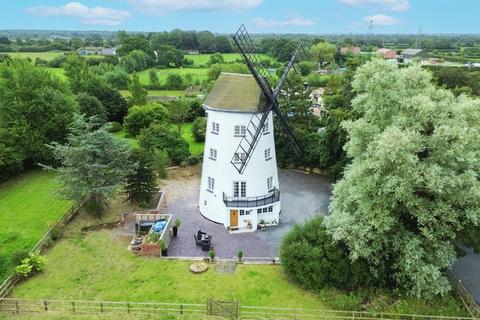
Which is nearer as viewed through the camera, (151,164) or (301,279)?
(301,279)

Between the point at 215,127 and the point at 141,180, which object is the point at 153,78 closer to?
the point at 141,180

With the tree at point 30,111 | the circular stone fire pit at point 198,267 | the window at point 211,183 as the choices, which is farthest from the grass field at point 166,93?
the circular stone fire pit at point 198,267

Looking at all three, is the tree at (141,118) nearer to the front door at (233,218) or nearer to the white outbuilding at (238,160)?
the white outbuilding at (238,160)

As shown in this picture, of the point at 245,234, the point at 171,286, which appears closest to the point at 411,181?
the point at 245,234

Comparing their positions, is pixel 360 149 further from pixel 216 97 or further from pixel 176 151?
pixel 176 151

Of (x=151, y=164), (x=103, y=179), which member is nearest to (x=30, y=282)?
(x=103, y=179)

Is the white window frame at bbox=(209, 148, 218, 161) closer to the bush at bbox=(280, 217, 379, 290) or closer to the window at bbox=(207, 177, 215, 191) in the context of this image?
the window at bbox=(207, 177, 215, 191)

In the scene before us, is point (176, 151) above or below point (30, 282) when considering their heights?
above

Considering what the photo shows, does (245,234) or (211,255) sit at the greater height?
(211,255)
